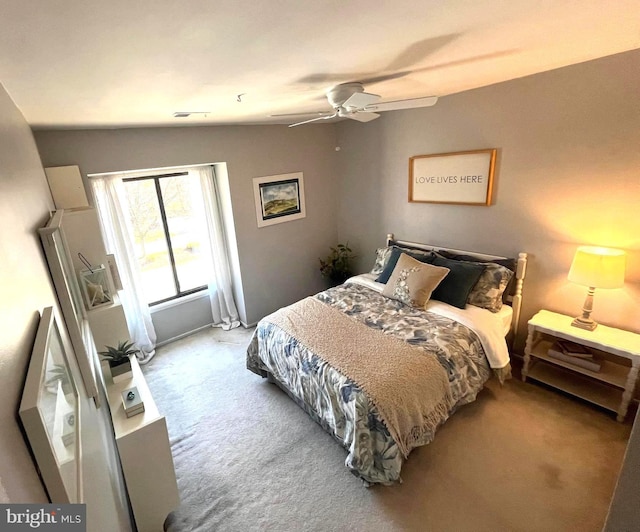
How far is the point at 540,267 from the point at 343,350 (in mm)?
1870

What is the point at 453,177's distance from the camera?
321cm

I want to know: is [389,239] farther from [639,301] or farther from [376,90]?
[639,301]

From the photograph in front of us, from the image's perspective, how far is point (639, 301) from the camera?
2.38 metres

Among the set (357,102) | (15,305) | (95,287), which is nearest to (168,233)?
(95,287)

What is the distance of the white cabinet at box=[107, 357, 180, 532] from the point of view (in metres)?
1.70

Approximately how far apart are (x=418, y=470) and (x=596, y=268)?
1.84 m

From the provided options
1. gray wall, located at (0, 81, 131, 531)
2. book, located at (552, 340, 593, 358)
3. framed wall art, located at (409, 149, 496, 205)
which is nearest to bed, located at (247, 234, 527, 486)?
book, located at (552, 340, 593, 358)

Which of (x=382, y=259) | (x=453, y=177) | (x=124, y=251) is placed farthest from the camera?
(x=382, y=259)

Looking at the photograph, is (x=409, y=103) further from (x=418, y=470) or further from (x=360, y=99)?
(x=418, y=470)

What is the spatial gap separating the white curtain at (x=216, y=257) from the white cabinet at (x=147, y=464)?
7.25ft

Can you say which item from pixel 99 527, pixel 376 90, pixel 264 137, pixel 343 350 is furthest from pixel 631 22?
pixel 264 137

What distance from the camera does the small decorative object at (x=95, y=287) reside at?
2266 millimetres

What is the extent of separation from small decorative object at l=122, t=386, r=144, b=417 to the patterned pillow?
2.61m

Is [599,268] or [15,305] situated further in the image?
[599,268]
